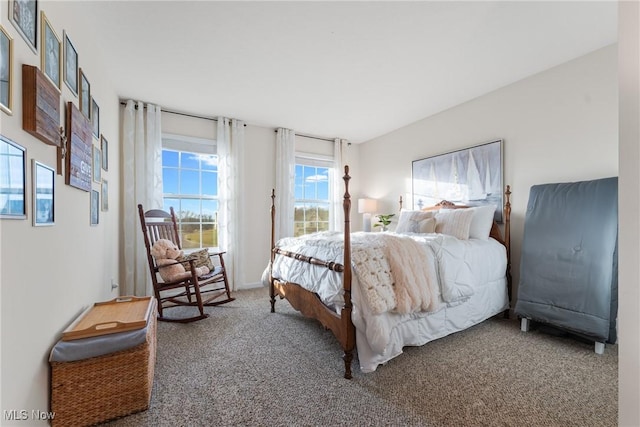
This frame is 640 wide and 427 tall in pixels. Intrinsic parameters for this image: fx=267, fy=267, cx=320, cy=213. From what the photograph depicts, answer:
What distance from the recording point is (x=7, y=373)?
95 centimetres

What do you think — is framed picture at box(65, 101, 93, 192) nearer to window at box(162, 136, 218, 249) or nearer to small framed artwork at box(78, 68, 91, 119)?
small framed artwork at box(78, 68, 91, 119)

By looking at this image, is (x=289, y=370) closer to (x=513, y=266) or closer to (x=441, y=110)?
(x=513, y=266)

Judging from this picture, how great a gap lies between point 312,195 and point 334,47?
2746 millimetres

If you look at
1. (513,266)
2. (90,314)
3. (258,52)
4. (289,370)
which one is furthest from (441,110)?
(90,314)

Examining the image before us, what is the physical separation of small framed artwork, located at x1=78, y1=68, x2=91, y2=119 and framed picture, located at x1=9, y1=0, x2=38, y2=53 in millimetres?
681

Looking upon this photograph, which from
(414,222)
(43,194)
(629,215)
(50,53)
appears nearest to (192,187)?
(50,53)

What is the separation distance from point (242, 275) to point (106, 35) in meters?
2.93

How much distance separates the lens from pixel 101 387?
4.39ft

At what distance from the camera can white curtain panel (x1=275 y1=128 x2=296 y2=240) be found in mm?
4164

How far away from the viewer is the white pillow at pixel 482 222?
107 inches

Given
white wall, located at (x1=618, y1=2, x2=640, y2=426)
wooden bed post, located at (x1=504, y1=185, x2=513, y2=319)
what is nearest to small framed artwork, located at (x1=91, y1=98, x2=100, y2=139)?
white wall, located at (x1=618, y1=2, x2=640, y2=426)

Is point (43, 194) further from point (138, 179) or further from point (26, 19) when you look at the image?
point (138, 179)

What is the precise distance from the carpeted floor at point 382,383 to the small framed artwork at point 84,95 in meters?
1.84

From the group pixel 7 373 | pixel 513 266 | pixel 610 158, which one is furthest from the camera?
pixel 513 266
